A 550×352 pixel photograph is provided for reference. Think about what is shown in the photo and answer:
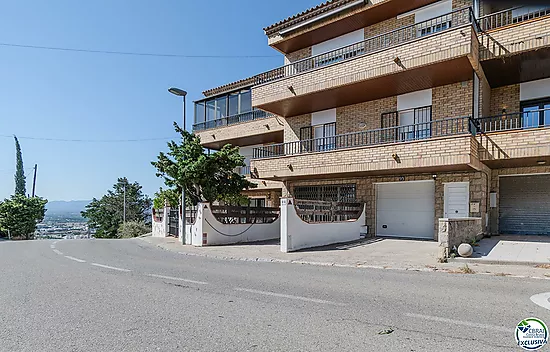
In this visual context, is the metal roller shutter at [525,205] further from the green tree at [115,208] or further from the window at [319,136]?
the green tree at [115,208]

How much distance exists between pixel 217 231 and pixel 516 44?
1328cm

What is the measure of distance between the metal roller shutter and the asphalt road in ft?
29.0

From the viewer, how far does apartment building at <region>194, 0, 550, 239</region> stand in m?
13.2

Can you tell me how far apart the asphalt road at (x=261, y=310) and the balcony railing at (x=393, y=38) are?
407 inches

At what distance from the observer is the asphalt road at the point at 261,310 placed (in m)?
4.21

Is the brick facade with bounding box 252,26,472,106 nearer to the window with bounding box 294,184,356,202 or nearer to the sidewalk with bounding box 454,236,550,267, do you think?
the window with bounding box 294,184,356,202

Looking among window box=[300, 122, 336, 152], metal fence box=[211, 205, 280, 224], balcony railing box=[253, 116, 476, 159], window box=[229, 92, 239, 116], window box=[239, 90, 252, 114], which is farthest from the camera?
window box=[229, 92, 239, 116]

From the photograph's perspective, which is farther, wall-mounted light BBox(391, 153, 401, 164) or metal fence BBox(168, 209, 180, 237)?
metal fence BBox(168, 209, 180, 237)

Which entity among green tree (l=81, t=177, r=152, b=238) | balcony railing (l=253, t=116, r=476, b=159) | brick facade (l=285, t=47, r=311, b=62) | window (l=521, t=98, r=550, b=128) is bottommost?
green tree (l=81, t=177, r=152, b=238)

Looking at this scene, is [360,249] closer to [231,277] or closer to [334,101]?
[231,277]

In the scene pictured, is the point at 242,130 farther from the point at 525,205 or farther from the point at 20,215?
the point at 20,215

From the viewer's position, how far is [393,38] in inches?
655

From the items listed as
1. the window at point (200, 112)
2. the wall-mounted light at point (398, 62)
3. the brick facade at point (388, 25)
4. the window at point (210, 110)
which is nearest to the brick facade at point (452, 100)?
the wall-mounted light at point (398, 62)

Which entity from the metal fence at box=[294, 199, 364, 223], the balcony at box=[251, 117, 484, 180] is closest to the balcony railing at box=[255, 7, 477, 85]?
the balcony at box=[251, 117, 484, 180]
